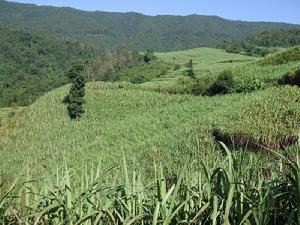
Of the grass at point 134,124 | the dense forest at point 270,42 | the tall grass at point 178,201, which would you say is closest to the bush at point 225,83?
the grass at point 134,124

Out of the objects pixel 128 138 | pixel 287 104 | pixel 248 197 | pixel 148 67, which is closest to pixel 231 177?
pixel 248 197

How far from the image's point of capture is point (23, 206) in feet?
10.3

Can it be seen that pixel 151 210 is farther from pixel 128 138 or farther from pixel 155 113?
pixel 155 113

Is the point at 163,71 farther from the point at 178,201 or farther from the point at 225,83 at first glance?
the point at 178,201

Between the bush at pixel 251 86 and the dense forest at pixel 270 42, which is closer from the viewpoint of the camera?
the bush at pixel 251 86

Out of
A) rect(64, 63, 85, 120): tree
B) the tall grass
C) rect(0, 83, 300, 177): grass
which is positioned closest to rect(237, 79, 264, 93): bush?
rect(0, 83, 300, 177): grass

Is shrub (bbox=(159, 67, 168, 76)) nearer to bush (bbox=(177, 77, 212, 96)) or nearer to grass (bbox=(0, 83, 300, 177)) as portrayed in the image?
grass (bbox=(0, 83, 300, 177))

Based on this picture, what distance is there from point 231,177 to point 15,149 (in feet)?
117

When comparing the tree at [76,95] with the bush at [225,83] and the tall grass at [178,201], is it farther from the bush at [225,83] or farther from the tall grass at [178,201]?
the tall grass at [178,201]

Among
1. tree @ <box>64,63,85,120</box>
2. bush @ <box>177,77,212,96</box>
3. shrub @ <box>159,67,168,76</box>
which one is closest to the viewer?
bush @ <box>177,77,212,96</box>

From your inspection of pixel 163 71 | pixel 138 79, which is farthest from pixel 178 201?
pixel 163 71

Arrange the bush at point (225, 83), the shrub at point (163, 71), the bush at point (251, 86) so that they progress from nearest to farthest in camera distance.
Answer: the bush at point (251, 86) → the bush at point (225, 83) → the shrub at point (163, 71)

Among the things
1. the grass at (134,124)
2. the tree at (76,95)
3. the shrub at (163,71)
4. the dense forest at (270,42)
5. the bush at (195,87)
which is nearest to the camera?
the grass at (134,124)

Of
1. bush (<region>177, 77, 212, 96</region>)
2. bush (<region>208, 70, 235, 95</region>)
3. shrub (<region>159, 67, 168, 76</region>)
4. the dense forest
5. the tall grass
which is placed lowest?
shrub (<region>159, 67, 168, 76</region>)
